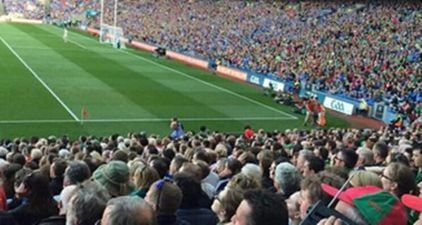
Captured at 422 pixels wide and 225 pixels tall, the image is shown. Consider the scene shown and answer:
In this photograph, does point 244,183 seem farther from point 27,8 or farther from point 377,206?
point 27,8

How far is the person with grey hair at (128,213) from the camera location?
12.1 ft

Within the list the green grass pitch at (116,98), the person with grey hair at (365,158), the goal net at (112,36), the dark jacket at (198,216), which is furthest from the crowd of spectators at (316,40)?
the dark jacket at (198,216)

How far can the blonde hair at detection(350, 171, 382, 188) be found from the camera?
5.04 m

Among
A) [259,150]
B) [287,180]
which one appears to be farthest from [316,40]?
[287,180]

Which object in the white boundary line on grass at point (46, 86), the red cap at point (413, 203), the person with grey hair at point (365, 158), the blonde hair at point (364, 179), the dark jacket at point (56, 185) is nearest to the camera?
the red cap at point (413, 203)

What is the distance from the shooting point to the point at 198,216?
5590 mm

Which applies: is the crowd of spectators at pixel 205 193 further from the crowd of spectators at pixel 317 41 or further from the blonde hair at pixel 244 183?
the crowd of spectators at pixel 317 41

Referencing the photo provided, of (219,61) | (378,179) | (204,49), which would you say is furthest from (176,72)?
(378,179)

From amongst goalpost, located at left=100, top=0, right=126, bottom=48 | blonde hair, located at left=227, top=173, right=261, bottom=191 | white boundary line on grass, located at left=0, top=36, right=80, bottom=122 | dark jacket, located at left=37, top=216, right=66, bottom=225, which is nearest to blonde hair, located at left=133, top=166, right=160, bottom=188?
blonde hair, located at left=227, top=173, right=261, bottom=191

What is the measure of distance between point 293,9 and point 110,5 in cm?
4322

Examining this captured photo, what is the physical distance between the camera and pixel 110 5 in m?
92.1

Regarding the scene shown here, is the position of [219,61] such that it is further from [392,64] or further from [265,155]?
Result: [265,155]

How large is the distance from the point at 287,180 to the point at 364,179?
4.64 ft

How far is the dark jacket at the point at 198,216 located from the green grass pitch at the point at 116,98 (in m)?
16.7
